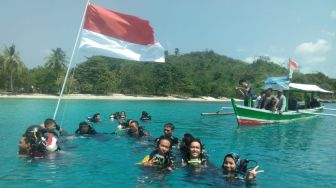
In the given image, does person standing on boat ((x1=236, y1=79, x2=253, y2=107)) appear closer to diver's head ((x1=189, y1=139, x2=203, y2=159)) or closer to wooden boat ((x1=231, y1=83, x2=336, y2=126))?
wooden boat ((x1=231, y1=83, x2=336, y2=126))

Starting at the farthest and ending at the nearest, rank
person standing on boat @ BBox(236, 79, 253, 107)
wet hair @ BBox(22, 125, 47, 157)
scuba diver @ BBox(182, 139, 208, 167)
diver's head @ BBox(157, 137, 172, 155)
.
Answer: person standing on boat @ BBox(236, 79, 253, 107)
wet hair @ BBox(22, 125, 47, 157)
scuba diver @ BBox(182, 139, 208, 167)
diver's head @ BBox(157, 137, 172, 155)

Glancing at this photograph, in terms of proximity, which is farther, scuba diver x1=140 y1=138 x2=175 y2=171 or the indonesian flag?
the indonesian flag

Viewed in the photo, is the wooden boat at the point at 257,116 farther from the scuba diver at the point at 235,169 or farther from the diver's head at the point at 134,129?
the scuba diver at the point at 235,169

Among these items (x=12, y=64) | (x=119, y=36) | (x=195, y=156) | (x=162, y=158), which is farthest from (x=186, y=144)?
(x=12, y=64)

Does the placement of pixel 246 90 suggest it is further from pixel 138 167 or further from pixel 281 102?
pixel 138 167

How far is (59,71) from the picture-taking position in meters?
88.9

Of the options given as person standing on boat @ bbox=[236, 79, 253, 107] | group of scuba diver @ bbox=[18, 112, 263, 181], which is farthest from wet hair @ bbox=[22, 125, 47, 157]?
person standing on boat @ bbox=[236, 79, 253, 107]

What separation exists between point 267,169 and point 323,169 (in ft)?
7.40

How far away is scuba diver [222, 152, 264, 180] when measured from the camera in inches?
416

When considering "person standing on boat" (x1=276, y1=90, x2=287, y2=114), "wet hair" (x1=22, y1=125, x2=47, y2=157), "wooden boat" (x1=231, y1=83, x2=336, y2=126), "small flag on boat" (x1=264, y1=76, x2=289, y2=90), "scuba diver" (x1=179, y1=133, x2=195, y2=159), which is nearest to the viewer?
"wet hair" (x1=22, y1=125, x2=47, y2=157)

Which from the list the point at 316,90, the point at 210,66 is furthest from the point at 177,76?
the point at 316,90

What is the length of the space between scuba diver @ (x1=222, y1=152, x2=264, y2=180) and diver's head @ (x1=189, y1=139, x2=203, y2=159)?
0.95m

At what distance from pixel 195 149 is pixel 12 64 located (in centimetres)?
7316

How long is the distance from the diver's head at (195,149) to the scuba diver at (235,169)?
952 mm
